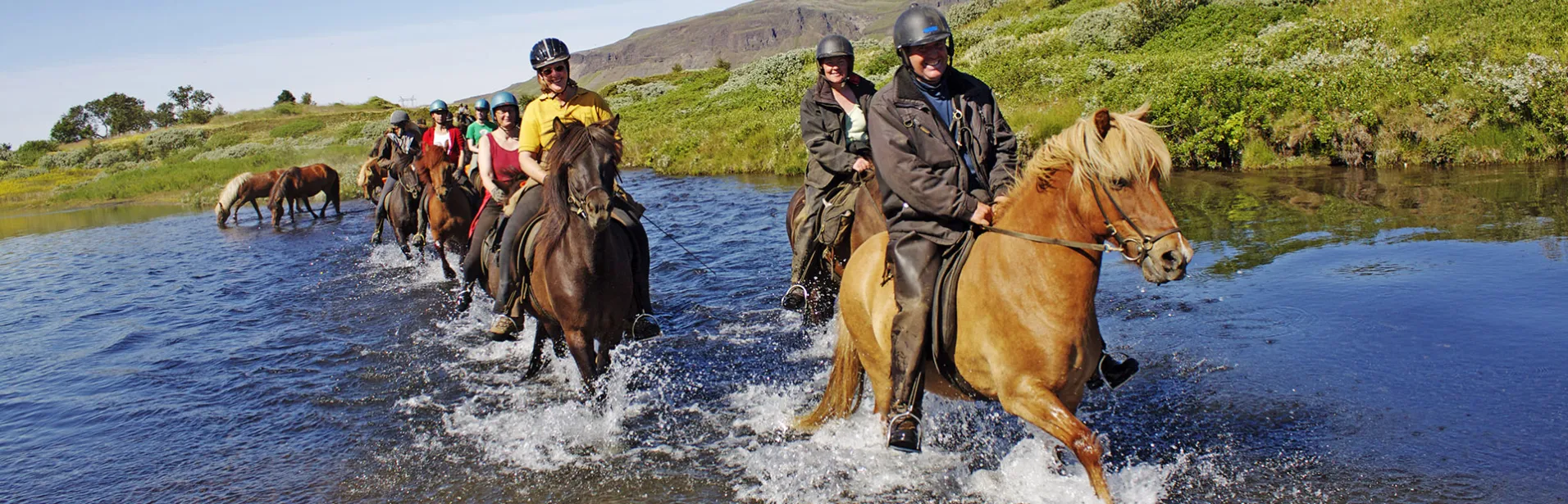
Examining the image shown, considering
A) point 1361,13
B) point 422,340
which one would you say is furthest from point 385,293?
point 1361,13

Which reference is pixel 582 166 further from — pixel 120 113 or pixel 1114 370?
pixel 120 113

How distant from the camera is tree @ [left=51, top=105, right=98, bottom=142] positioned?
3693 inches

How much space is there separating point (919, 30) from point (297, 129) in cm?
8126

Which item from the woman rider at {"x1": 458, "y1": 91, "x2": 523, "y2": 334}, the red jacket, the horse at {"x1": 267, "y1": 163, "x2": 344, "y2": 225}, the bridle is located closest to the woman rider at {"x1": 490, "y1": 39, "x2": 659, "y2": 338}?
the woman rider at {"x1": 458, "y1": 91, "x2": 523, "y2": 334}

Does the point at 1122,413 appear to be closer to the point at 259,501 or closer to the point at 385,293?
the point at 259,501

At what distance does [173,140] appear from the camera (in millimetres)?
71812

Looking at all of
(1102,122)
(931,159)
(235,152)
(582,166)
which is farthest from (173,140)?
(1102,122)

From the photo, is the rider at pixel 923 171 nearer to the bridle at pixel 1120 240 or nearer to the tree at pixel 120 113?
the bridle at pixel 1120 240

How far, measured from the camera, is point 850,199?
8.34m

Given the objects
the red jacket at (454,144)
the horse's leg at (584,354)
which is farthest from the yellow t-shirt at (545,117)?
the red jacket at (454,144)

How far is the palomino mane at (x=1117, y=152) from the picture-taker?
3.96m

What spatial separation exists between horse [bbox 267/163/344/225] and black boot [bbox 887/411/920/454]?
2577 centimetres

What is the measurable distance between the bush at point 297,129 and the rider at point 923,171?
78.6 metres

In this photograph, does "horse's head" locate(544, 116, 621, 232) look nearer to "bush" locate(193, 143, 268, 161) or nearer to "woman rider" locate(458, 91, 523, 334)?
"woman rider" locate(458, 91, 523, 334)
